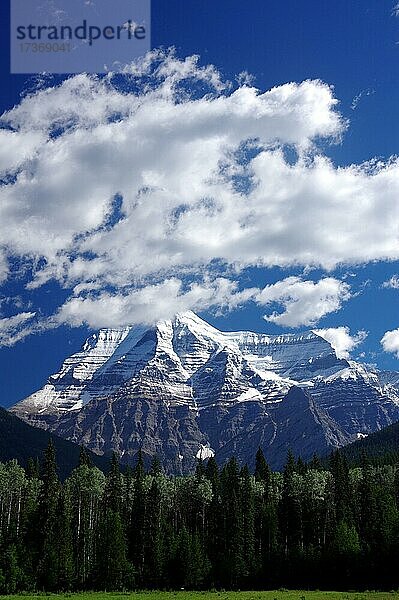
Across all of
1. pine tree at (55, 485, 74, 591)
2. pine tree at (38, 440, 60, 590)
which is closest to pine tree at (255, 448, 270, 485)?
pine tree at (38, 440, 60, 590)

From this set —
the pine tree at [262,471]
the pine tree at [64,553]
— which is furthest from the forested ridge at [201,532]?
the pine tree at [262,471]

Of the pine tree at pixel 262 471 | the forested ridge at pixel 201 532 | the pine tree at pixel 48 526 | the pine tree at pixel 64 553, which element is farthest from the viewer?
the pine tree at pixel 262 471

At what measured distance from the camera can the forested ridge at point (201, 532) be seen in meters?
116

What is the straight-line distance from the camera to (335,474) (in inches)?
5999

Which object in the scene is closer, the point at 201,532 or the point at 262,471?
the point at 201,532

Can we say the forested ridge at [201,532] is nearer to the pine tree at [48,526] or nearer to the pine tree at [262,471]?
the pine tree at [48,526]

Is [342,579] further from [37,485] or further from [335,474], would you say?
[37,485]

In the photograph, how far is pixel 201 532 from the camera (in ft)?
509

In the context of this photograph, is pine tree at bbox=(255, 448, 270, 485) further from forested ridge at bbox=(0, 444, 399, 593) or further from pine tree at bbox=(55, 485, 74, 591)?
pine tree at bbox=(55, 485, 74, 591)

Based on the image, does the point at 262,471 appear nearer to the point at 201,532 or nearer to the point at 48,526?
the point at 201,532

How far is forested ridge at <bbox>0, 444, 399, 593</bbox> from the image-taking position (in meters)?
116

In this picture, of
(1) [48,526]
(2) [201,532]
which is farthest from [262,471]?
(1) [48,526]

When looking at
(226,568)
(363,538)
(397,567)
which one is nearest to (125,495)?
(226,568)

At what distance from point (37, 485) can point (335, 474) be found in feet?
209
